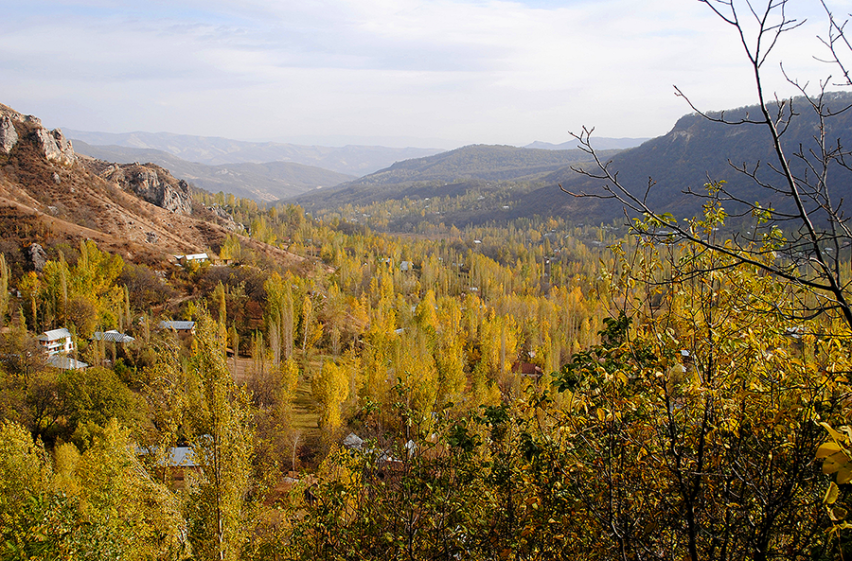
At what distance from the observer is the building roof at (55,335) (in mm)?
25561

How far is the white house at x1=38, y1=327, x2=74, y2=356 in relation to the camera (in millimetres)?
25386

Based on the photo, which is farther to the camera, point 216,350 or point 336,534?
point 216,350

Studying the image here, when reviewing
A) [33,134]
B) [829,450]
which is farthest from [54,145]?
[829,450]

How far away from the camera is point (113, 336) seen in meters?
27.2

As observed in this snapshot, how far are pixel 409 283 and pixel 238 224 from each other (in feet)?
114

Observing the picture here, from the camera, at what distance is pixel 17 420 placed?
52.6ft

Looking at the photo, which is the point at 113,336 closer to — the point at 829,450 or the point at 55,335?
the point at 55,335

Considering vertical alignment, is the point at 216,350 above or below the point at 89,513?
above

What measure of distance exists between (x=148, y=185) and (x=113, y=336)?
4098 centimetres

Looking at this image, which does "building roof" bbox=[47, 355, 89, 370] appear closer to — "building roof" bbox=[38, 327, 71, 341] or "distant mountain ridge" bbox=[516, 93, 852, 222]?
"building roof" bbox=[38, 327, 71, 341]

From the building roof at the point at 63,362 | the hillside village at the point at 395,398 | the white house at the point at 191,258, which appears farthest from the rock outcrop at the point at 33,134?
the building roof at the point at 63,362

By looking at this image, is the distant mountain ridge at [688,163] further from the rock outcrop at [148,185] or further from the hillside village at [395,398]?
the rock outcrop at [148,185]

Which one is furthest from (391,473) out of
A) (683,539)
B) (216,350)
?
(216,350)

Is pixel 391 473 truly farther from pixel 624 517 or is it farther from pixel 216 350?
pixel 216 350
